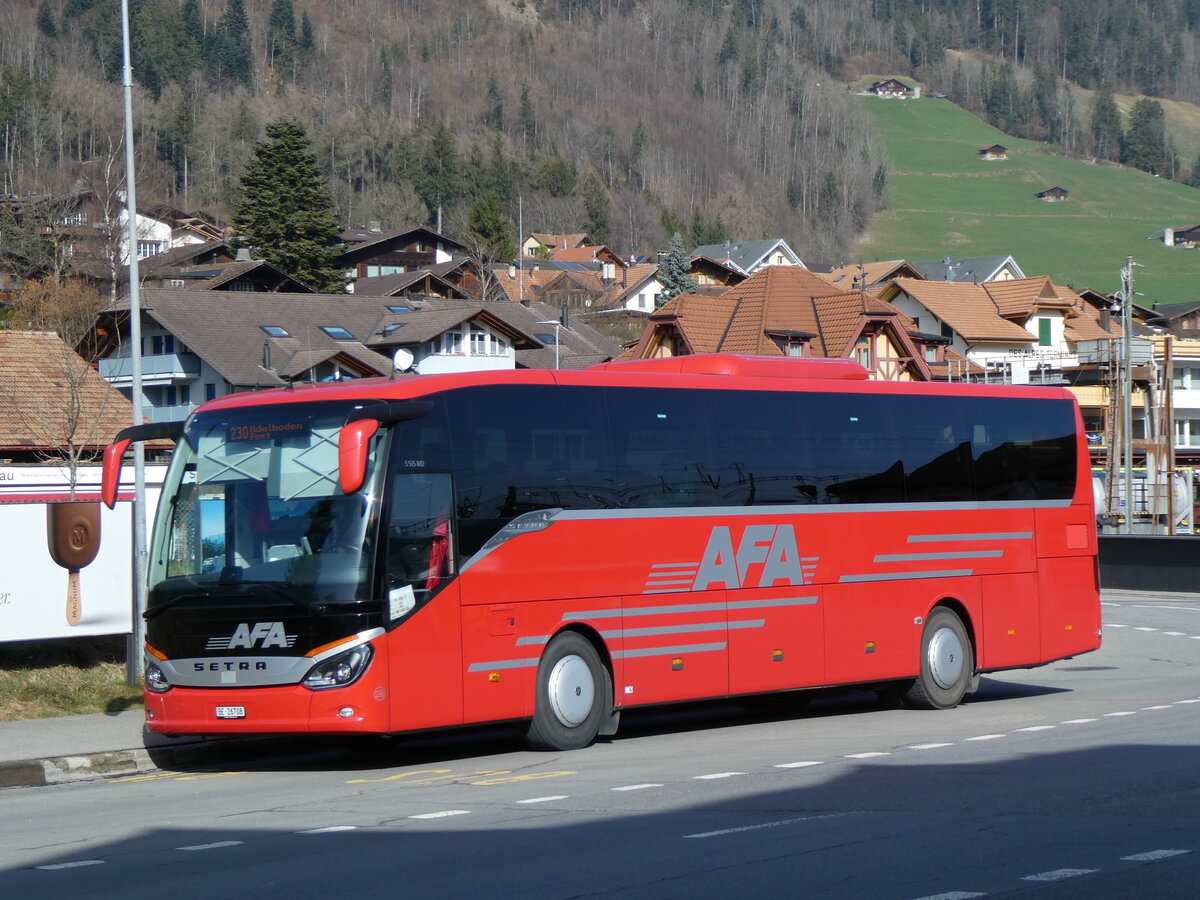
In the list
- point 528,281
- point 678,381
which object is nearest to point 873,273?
point 528,281

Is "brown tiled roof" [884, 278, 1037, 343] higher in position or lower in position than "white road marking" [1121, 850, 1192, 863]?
higher

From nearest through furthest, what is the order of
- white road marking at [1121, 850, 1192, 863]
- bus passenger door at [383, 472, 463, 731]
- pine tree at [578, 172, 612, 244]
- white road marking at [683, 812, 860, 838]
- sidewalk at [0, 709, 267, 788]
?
white road marking at [1121, 850, 1192, 863] → white road marking at [683, 812, 860, 838] → bus passenger door at [383, 472, 463, 731] → sidewalk at [0, 709, 267, 788] → pine tree at [578, 172, 612, 244]

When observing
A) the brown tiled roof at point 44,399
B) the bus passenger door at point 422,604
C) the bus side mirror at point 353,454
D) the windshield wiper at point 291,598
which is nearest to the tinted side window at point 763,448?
the bus passenger door at point 422,604

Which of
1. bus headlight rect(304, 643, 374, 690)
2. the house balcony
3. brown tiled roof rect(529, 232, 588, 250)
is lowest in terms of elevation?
bus headlight rect(304, 643, 374, 690)

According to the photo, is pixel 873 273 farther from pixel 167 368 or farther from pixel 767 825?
pixel 767 825

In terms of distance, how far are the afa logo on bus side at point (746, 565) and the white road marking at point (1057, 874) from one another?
6.87 m

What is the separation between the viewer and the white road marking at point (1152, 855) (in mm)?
8523

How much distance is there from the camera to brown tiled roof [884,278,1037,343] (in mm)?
96938

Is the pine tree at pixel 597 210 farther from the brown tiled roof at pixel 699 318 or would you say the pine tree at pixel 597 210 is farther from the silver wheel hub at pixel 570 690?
the silver wheel hub at pixel 570 690

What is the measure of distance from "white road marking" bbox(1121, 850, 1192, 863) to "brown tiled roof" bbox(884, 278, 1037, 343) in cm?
8933

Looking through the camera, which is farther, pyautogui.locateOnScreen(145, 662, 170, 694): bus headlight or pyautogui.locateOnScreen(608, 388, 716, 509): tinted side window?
pyautogui.locateOnScreen(608, 388, 716, 509): tinted side window

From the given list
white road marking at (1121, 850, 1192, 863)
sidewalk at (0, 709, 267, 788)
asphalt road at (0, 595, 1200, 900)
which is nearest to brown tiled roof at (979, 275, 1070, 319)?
asphalt road at (0, 595, 1200, 900)

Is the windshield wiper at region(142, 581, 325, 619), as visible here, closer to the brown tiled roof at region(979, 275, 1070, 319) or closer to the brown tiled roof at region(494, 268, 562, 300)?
the brown tiled roof at region(979, 275, 1070, 319)

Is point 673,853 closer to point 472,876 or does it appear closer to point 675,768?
point 472,876
